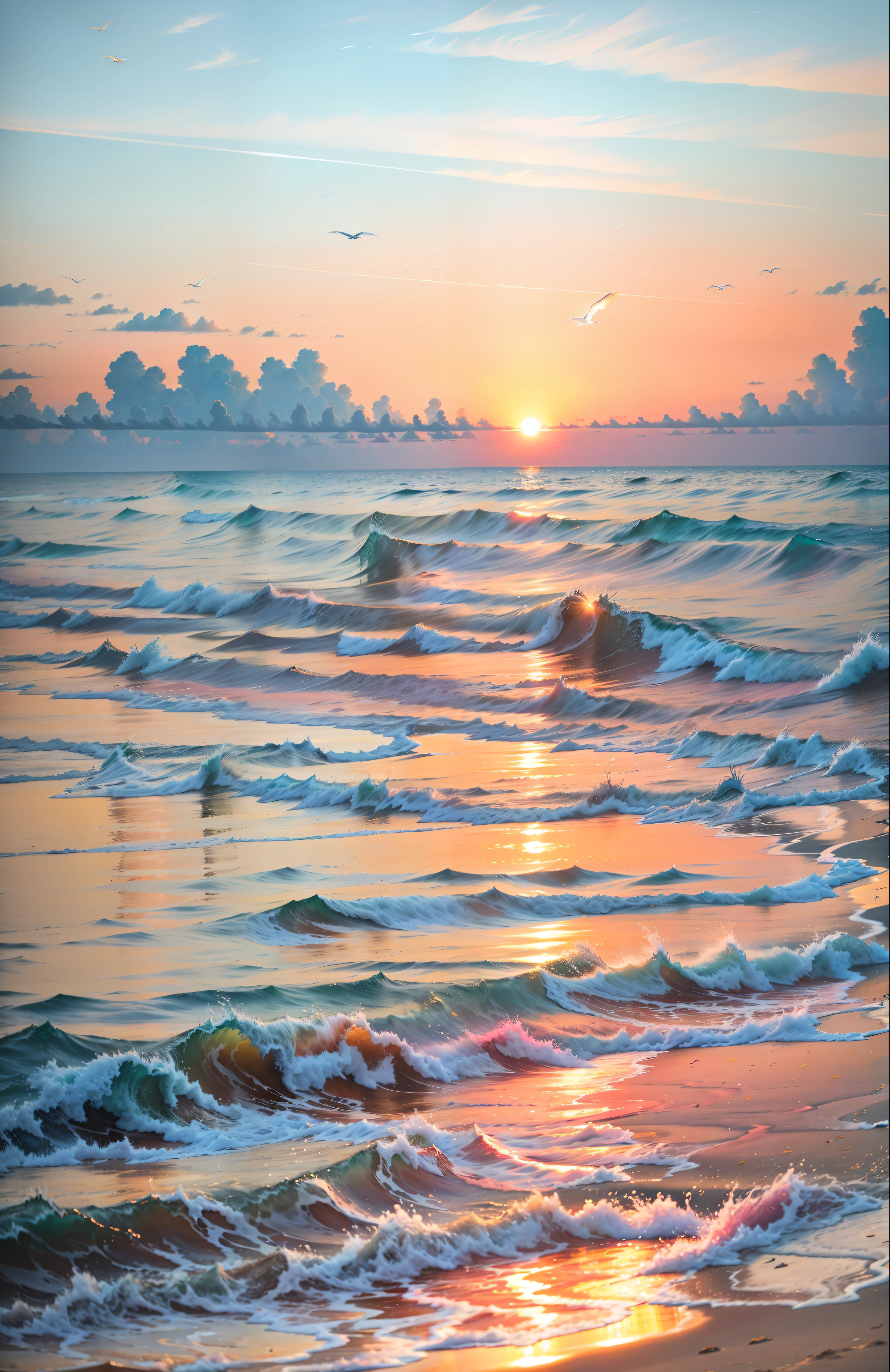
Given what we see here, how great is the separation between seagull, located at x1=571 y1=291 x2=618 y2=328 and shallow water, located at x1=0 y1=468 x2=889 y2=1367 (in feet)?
2.85

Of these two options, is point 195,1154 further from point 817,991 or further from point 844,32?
point 844,32

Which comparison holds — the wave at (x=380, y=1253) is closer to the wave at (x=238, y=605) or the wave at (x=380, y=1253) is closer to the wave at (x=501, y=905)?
the wave at (x=501, y=905)

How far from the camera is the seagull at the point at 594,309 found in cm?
384

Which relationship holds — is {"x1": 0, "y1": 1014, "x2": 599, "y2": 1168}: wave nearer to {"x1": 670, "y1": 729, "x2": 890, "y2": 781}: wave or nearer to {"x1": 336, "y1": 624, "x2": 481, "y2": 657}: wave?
{"x1": 670, "y1": 729, "x2": 890, "y2": 781}: wave

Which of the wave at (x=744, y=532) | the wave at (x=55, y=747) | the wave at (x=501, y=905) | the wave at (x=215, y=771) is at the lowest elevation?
the wave at (x=501, y=905)

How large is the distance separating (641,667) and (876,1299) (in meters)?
3.56

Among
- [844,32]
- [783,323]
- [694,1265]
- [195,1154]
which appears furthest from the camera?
[783,323]

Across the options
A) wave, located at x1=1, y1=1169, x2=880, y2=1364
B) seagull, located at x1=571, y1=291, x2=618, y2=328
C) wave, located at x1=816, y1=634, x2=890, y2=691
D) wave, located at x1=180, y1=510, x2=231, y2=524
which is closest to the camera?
wave, located at x1=1, y1=1169, x2=880, y2=1364

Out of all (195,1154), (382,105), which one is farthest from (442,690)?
(195,1154)

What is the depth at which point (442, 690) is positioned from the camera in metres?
4.78

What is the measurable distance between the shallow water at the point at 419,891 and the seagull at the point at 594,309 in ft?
2.85

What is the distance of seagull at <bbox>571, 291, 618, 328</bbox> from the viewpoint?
3836 mm

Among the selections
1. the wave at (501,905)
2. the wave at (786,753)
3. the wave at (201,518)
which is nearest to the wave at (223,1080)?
the wave at (501,905)

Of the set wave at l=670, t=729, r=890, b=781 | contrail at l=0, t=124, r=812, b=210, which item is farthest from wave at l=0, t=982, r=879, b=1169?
contrail at l=0, t=124, r=812, b=210
